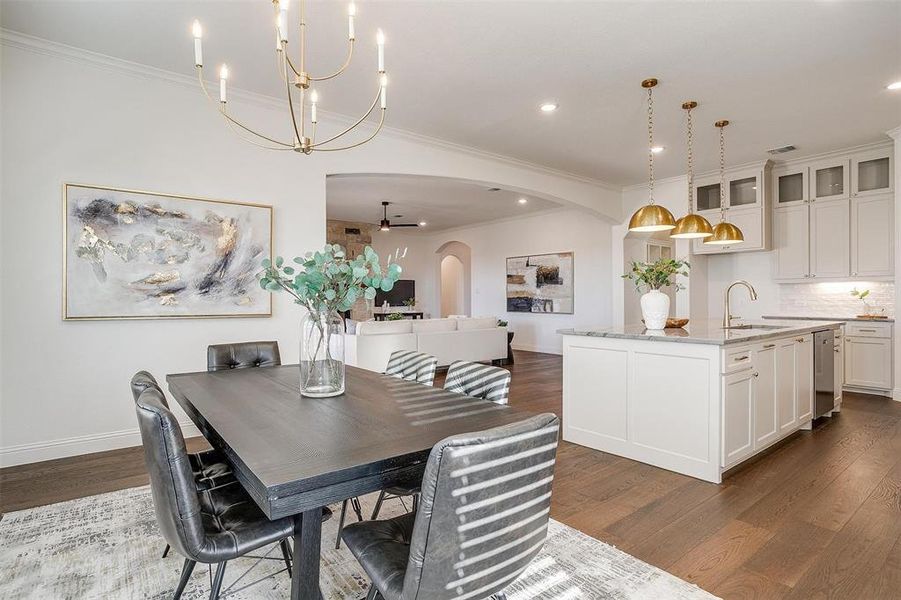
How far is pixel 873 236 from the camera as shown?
5.38 meters

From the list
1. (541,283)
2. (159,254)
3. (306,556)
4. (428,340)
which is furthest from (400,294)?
(306,556)

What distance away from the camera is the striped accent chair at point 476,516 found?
41.6 inches

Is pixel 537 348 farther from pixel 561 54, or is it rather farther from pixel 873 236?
pixel 561 54

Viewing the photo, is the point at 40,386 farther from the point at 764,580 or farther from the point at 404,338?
the point at 764,580

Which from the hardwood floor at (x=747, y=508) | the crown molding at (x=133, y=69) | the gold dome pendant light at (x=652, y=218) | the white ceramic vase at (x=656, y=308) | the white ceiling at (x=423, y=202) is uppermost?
the white ceiling at (x=423, y=202)

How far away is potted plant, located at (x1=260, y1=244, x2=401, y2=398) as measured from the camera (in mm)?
1902

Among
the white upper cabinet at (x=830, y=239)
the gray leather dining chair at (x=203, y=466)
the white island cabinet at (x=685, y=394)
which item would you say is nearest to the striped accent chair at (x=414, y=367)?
the gray leather dining chair at (x=203, y=466)

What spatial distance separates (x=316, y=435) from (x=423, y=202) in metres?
7.30

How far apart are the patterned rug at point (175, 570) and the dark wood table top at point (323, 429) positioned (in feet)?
1.91

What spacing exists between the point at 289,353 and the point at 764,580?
3.64 m

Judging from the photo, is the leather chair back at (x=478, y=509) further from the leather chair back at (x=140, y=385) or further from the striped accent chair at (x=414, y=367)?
the striped accent chair at (x=414, y=367)

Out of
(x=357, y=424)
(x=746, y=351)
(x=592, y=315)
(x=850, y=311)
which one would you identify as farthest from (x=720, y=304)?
(x=357, y=424)

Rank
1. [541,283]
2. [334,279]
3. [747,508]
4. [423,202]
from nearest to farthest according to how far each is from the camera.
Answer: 1. [334,279]
2. [747,508]
3. [423,202]
4. [541,283]

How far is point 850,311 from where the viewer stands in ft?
19.1
